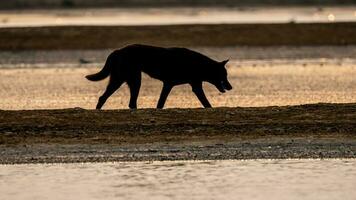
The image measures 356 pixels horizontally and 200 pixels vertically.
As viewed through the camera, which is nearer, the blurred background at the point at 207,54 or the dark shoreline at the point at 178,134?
the dark shoreline at the point at 178,134

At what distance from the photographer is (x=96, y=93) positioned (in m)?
25.7

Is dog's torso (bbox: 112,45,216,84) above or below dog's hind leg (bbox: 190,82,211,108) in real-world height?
above

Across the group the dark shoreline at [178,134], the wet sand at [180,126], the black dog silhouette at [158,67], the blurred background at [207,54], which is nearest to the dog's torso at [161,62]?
the black dog silhouette at [158,67]

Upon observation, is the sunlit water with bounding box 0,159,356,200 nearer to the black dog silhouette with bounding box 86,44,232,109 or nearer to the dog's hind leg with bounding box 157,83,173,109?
the dog's hind leg with bounding box 157,83,173,109

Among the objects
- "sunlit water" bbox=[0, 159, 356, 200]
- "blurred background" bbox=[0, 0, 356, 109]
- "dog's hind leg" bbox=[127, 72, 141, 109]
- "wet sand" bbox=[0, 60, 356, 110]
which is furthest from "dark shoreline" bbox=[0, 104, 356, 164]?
"blurred background" bbox=[0, 0, 356, 109]

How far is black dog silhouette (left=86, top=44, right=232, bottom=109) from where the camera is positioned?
20500 mm

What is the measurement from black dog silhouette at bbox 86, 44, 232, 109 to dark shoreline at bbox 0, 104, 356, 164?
1.49 metres

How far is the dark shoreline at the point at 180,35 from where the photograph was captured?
139 feet

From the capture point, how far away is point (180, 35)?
151 feet

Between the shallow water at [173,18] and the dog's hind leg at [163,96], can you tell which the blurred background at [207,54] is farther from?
the shallow water at [173,18]

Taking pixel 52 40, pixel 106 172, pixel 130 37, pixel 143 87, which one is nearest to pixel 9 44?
pixel 52 40

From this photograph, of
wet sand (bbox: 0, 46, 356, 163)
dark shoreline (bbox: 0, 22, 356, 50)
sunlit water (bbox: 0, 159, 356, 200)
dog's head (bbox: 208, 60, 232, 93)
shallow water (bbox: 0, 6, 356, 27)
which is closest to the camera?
sunlit water (bbox: 0, 159, 356, 200)

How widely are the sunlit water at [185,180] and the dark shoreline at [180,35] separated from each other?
2669cm

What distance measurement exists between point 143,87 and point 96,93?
1.34 m
